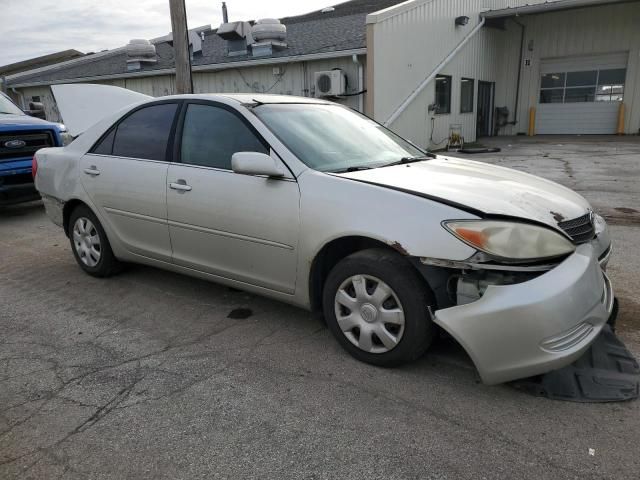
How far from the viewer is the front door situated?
18.8 m

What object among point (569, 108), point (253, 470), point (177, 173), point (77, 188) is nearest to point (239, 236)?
point (177, 173)

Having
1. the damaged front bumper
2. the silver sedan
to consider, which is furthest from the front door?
the damaged front bumper

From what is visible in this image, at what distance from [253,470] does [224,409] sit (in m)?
0.51

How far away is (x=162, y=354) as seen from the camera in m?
3.26

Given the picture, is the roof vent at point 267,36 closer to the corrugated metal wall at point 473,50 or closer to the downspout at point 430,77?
the corrugated metal wall at point 473,50

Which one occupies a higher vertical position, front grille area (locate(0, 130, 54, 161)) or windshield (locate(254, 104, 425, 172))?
windshield (locate(254, 104, 425, 172))

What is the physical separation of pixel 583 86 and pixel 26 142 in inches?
737

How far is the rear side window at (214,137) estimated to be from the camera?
351 cm

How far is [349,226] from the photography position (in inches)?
114

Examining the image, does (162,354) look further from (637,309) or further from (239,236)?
(637,309)

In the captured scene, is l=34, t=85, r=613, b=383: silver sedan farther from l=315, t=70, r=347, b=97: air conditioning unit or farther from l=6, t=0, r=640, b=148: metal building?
l=6, t=0, r=640, b=148: metal building

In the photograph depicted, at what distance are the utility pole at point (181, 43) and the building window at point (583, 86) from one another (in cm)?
1535

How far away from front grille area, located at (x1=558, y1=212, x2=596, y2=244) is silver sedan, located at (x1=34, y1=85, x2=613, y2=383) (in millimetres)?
12

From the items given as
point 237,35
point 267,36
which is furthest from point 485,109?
point 237,35
